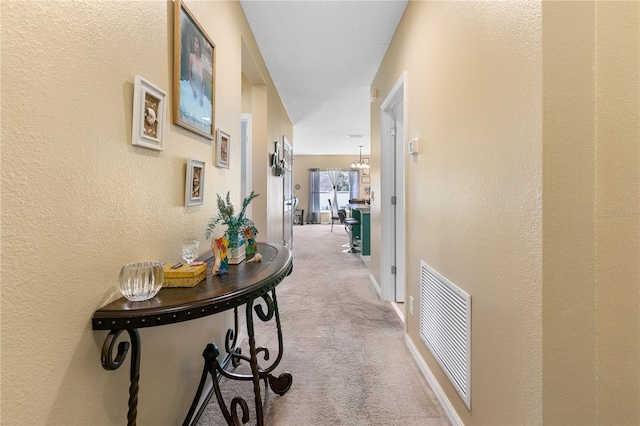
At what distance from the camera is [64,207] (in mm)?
744

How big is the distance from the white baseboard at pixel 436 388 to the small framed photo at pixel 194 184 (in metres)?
1.62

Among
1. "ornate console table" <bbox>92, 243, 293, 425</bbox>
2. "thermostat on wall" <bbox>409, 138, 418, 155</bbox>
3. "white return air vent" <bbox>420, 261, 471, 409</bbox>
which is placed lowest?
"white return air vent" <bbox>420, 261, 471, 409</bbox>

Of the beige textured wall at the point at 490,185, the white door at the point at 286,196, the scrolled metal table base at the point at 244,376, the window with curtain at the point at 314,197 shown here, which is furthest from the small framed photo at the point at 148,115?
the window with curtain at the point at 314,197

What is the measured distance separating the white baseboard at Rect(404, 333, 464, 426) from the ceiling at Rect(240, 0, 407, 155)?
252cm

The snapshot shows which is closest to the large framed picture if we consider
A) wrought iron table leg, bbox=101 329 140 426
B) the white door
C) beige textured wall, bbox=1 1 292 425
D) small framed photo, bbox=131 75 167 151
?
beige textured wall, bbox=1 1 292 425

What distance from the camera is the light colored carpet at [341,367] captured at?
154 centimetres

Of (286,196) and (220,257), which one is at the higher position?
(286,196)

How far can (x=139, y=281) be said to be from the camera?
35.0 inches

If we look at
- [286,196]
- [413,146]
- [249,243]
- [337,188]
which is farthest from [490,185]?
[337,188]

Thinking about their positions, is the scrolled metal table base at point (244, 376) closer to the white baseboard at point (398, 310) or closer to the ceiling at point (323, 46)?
the white baseboard at point (398, 310)

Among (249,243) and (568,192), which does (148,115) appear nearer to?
(249,243)

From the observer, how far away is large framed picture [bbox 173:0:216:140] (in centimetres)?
126

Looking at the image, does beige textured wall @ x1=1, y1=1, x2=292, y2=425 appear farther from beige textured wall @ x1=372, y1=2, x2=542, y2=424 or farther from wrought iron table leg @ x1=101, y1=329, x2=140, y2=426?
beige textured wall @ x1=372, y1=2, x2=542, y2=424

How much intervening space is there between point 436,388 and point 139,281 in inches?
63.7
